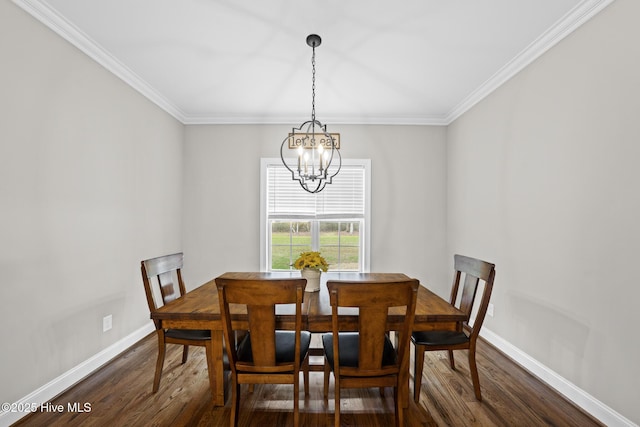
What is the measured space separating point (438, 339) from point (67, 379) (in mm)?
2778

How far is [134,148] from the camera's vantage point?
3574mm

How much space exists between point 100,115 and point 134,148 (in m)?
0.56

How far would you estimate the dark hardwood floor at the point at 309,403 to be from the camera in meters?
2.21

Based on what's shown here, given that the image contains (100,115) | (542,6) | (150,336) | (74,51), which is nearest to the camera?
(542,6)

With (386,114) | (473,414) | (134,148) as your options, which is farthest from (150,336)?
(386,114)

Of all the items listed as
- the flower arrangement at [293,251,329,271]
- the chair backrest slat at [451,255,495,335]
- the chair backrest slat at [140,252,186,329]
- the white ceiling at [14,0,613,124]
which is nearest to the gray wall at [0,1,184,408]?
the white ceiling at [14,0,613,124]

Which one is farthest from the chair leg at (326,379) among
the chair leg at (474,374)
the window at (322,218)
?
the window at (322,218)

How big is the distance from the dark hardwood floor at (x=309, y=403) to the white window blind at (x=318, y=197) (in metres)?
2.34

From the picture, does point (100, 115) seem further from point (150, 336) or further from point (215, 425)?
point (215, 425)

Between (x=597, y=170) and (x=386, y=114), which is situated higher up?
(x=386, y=114)

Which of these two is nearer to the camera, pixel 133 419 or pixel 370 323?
pixel 370 323

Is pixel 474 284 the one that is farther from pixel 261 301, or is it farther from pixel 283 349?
pixel 261 301

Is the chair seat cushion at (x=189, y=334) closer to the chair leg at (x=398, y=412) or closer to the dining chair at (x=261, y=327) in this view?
the dining chair at (x=261, y=327)

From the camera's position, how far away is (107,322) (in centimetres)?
314
